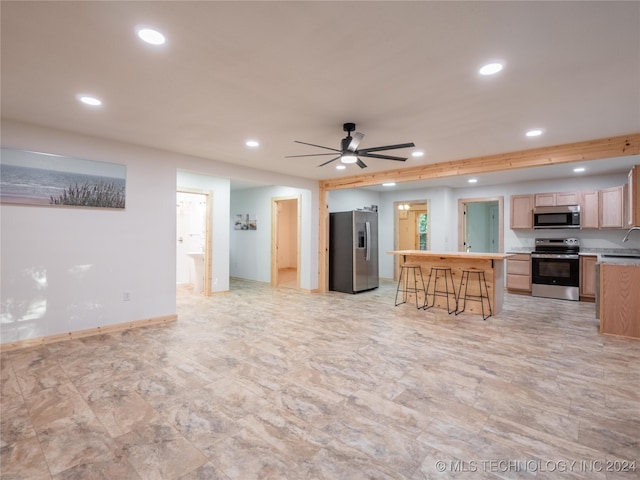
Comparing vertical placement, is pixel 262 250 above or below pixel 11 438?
above

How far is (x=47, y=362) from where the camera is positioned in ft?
10.6

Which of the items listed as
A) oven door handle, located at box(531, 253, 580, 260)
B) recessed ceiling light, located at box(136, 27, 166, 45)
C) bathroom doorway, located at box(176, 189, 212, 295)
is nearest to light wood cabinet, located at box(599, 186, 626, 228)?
oven door handle, located at box(531, 253, 580, 260)

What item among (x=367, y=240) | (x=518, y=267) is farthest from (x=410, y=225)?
(x=518, y=267)

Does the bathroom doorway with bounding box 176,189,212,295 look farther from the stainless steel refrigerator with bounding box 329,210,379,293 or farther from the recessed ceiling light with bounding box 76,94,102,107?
the recessed ceiling light with bounding box 76,94,102,107

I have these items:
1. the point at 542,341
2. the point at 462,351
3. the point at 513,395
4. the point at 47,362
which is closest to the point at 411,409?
the point at 513,395

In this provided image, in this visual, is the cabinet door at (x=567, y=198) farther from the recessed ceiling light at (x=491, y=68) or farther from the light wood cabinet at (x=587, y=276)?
the recessed ceiling light at (x=491, y=68)

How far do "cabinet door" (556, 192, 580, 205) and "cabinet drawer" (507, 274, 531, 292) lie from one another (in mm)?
1685

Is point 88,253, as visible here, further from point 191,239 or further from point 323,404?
point 191,239

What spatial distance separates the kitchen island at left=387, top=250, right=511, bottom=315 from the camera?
5102mm

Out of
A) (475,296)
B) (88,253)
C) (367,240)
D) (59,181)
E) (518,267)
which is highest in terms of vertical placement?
(59,181)

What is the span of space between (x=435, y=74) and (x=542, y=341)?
11.2ft

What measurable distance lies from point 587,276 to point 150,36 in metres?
7.73

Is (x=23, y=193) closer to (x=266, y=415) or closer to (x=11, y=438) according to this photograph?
(x=11, y=438)

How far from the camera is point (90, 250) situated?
408cm
